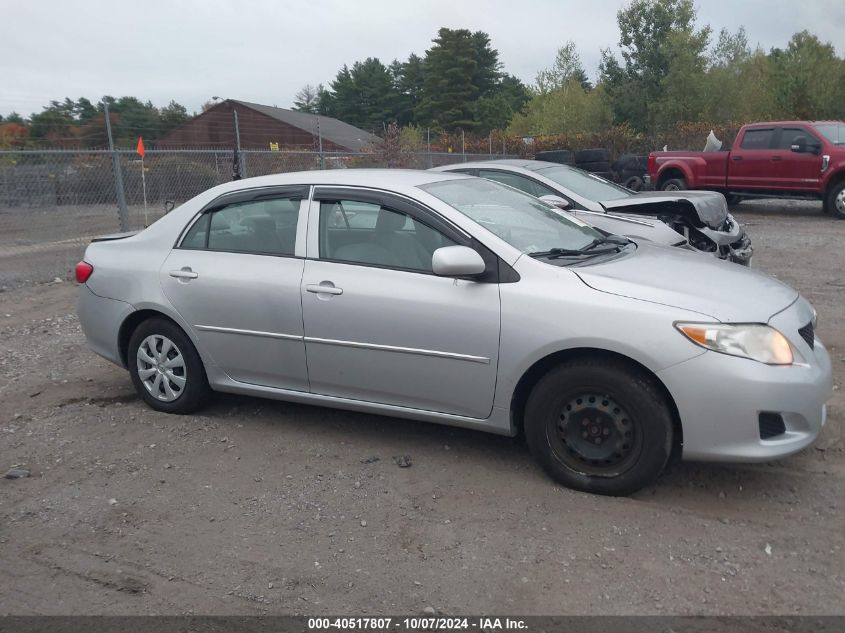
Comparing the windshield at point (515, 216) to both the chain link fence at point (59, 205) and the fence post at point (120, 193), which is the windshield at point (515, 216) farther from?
the fence post at point (120, 193)

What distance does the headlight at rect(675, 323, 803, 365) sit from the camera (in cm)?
365

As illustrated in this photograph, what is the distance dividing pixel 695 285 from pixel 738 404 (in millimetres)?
682

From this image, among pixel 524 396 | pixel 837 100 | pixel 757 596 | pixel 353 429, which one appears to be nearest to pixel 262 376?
pixel 353 429

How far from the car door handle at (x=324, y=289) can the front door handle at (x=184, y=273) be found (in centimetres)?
88

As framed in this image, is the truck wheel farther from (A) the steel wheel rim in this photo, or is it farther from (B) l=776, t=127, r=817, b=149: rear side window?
(A) the steel wheel rim

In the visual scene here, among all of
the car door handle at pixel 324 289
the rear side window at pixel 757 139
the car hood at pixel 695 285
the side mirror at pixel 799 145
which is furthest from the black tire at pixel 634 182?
the car door handle at pixel 324 289

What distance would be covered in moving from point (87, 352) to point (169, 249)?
231cm

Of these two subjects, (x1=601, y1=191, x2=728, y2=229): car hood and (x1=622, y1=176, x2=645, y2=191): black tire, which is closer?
(x1=601, y1=191, x2=728, y2=229): car hood

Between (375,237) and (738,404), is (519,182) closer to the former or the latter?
(375,237)

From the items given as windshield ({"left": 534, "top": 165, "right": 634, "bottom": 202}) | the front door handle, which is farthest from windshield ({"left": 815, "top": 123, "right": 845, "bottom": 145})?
the front door handle

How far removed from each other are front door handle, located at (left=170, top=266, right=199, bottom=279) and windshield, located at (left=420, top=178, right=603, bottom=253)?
157cm

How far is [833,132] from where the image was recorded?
54.2 feet

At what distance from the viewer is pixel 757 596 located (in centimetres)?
308

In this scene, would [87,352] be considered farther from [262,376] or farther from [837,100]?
[837,100]
